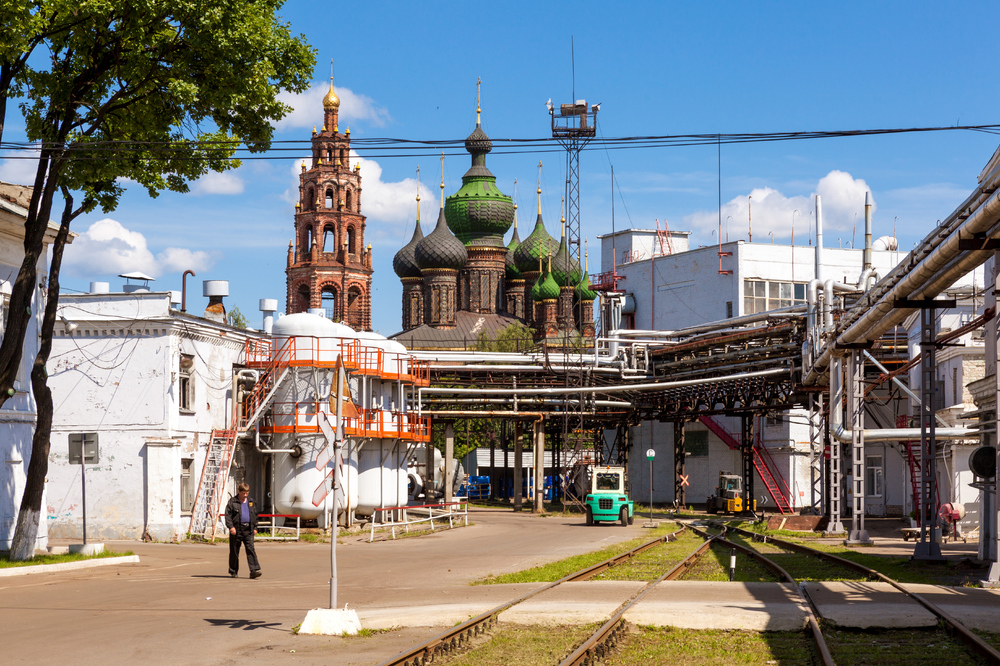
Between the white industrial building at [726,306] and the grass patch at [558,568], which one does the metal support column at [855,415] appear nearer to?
the grass patch at [558,568]

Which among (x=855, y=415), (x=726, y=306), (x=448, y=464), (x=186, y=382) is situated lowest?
(x=448, y=464)

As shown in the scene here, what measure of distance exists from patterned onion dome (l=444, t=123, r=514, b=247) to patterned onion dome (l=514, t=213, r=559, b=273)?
2.21m

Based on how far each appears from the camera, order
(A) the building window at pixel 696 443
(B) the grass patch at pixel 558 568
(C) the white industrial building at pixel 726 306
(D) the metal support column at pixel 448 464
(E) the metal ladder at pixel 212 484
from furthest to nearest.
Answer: (A) the building window at pixel 696 443
(C) the white industrial building at pixel 726 306
(D) the metal support column at pixel 448 464
(E) the metal ladder at pixel 212 484
(B) the grass patch at pixel 558 568

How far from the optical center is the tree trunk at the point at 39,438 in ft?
72.2

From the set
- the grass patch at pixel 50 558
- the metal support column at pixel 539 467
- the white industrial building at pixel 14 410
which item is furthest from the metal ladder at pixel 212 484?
the metal support column at pixel 539 467

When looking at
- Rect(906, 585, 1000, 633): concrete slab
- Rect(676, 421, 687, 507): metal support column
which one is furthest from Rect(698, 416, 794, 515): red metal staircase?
Rect(906, 585, 1000, 633): concrete slab

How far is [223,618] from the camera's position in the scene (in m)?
14.4

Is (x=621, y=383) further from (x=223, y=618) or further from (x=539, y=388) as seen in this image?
(x=223, y=618)

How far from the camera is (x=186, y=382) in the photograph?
102 ft

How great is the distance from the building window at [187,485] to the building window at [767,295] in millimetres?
44000

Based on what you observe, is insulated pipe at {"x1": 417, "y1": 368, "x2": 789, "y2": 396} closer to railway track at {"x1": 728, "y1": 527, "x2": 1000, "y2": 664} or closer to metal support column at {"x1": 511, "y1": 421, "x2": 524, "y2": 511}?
metal support column at {"x1": 511, "y1": 421, "x2": 524, "y2": 511}

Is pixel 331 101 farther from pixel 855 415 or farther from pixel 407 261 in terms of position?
pixel 855 415

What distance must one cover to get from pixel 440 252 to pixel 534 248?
949 centimetres

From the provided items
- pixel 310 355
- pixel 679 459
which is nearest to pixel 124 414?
pixel 310 355
